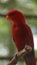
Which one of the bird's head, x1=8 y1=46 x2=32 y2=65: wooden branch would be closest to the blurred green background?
the bird's head

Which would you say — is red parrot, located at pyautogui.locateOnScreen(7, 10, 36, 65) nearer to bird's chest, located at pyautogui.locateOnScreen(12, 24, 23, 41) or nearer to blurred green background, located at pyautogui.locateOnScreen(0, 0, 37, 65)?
bird's chest, located at pyautogui.locateOnScreen(12, 24, 23, 41)

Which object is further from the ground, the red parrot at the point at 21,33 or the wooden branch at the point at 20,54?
the red parrot at the point at 21,33

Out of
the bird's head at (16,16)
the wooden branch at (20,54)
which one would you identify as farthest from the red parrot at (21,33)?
the wooden branch at (20,54)

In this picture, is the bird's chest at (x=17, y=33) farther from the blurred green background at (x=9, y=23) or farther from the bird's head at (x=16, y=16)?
the blurred green background at (x=9, y=23)

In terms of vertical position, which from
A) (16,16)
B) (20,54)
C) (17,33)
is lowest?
(20,54)

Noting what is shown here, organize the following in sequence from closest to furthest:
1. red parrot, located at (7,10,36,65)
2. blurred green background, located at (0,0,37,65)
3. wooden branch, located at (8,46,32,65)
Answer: wooden branch, located at (8,46,32,65)
red parrot, located at (7,10,36,65)
blurred green background, located at (0,0,37,65)

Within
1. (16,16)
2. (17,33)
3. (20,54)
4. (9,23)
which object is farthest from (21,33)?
(9,23)

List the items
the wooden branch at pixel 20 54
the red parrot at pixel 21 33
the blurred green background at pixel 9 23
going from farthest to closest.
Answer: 1. the blurred green background at pixel 9 23
2. the red parrot at pixel 21 33
3. the wooden branch at pixel 20 54

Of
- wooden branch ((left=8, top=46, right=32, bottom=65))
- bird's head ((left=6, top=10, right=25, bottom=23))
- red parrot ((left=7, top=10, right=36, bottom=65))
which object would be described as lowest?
wooden branch ((left=8, top=46, right=32, bottom=65))

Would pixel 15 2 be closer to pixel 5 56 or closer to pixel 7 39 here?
pixel 7 39

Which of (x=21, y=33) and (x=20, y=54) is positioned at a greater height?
(x=21, y=33)

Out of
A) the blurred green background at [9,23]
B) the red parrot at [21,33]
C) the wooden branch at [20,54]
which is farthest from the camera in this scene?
the blurred green background at [9,23]

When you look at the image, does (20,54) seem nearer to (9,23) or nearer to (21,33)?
(21,33)

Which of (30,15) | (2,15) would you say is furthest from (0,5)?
(30,15)
